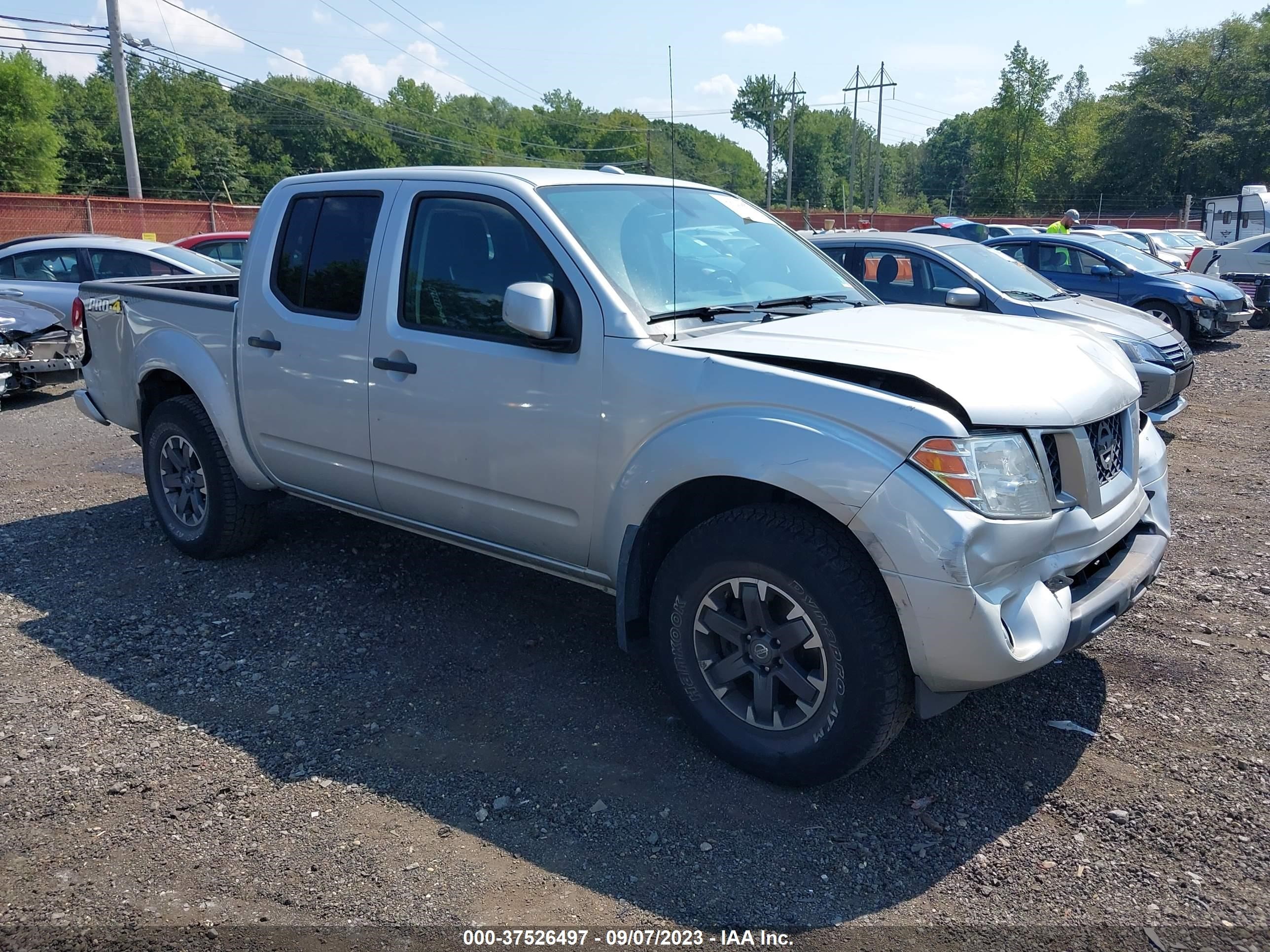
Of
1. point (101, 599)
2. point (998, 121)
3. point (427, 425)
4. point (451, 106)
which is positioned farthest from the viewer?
point (451, 106)

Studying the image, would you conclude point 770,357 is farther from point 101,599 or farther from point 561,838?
point 101,599

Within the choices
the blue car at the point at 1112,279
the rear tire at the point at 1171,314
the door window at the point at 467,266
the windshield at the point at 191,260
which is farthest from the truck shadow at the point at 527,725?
the rear tire at the point at 1171,314

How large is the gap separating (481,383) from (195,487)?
246 cm

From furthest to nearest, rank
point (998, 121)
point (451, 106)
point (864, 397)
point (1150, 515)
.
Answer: point (451, 106) < point (998, 121) < point (1150, 515) < point (864, 397)

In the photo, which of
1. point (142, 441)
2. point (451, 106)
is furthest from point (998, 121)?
point (142, 441)

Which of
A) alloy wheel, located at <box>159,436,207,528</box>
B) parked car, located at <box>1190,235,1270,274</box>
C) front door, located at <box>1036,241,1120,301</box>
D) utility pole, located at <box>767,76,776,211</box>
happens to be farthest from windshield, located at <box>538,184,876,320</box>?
parked car, located at <box>1190,235,1270,274</box>

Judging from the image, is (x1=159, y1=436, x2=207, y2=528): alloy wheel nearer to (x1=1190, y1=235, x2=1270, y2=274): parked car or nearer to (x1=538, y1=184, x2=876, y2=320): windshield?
(x1=538, y1=184, x2=876, y2=320): windshield

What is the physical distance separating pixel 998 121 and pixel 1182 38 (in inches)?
532

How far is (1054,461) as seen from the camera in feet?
10.5

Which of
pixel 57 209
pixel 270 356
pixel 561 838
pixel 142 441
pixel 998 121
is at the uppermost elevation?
pixel 998 121

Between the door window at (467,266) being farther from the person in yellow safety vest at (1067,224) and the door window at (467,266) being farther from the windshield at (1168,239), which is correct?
the windshield at (1168,239)

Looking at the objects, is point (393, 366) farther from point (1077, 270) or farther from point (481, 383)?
point (1077, 270)

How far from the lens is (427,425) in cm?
418

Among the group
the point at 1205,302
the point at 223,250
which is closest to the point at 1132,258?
the point at 1205,302
